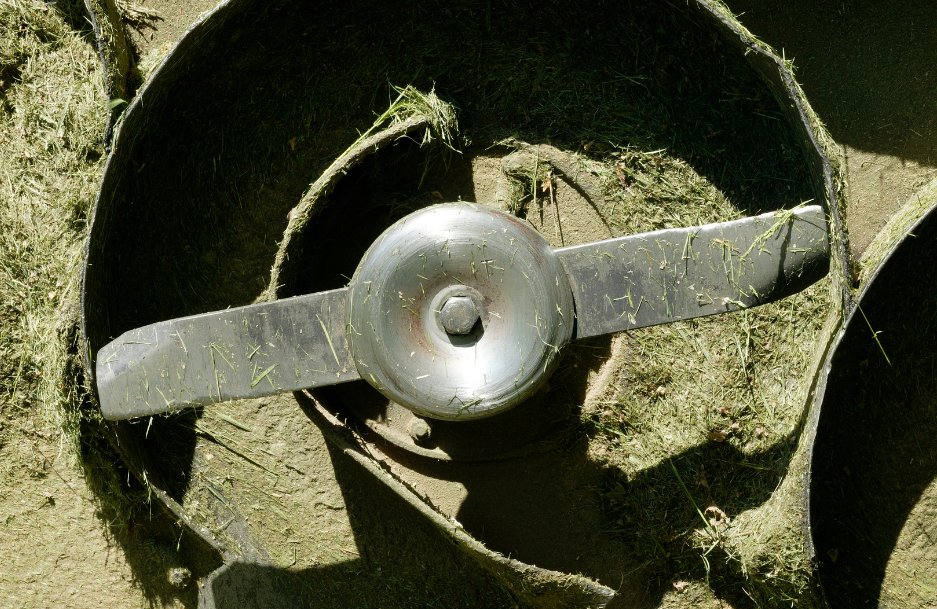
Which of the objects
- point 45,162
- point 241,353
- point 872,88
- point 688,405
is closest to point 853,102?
point 872,88

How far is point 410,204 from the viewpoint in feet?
10.8

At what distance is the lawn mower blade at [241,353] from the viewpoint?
99.6 inches

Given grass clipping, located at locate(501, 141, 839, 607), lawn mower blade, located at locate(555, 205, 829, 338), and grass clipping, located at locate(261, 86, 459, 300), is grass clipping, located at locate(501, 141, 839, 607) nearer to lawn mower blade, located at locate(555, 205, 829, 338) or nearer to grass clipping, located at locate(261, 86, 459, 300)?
grass clipping, located at locate(261, 86, 459, 300)

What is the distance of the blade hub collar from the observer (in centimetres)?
246

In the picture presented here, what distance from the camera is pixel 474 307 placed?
2420 millimetres

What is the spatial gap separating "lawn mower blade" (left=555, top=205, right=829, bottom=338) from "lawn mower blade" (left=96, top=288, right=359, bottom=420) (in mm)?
769

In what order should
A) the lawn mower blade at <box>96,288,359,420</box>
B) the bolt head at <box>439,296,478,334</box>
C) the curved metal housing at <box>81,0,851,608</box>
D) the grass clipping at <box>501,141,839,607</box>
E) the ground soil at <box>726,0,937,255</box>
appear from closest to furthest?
the bolt head at <box>439,296,478,334</box>
the lawn mower blade at <box>96,288,359,420</box>
the curved metal housing at <box>81,0,851,608</box>
the grass clipping at <box>501,141,839,607</box>
the ground soil at <box>726,0,937,255</box>

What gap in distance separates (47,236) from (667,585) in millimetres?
3019

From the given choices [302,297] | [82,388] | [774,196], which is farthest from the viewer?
[82,388]

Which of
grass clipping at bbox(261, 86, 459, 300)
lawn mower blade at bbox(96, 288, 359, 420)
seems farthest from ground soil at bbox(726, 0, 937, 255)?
lawn mower blade at bbox(96, 288, 359, 420)

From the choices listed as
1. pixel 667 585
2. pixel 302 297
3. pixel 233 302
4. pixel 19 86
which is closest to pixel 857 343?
pixel 667 585

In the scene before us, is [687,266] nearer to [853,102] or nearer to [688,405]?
[688,405]

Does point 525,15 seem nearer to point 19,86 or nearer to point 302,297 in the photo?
point 302,297

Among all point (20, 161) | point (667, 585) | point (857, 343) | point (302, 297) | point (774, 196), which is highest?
point (20, 161)
